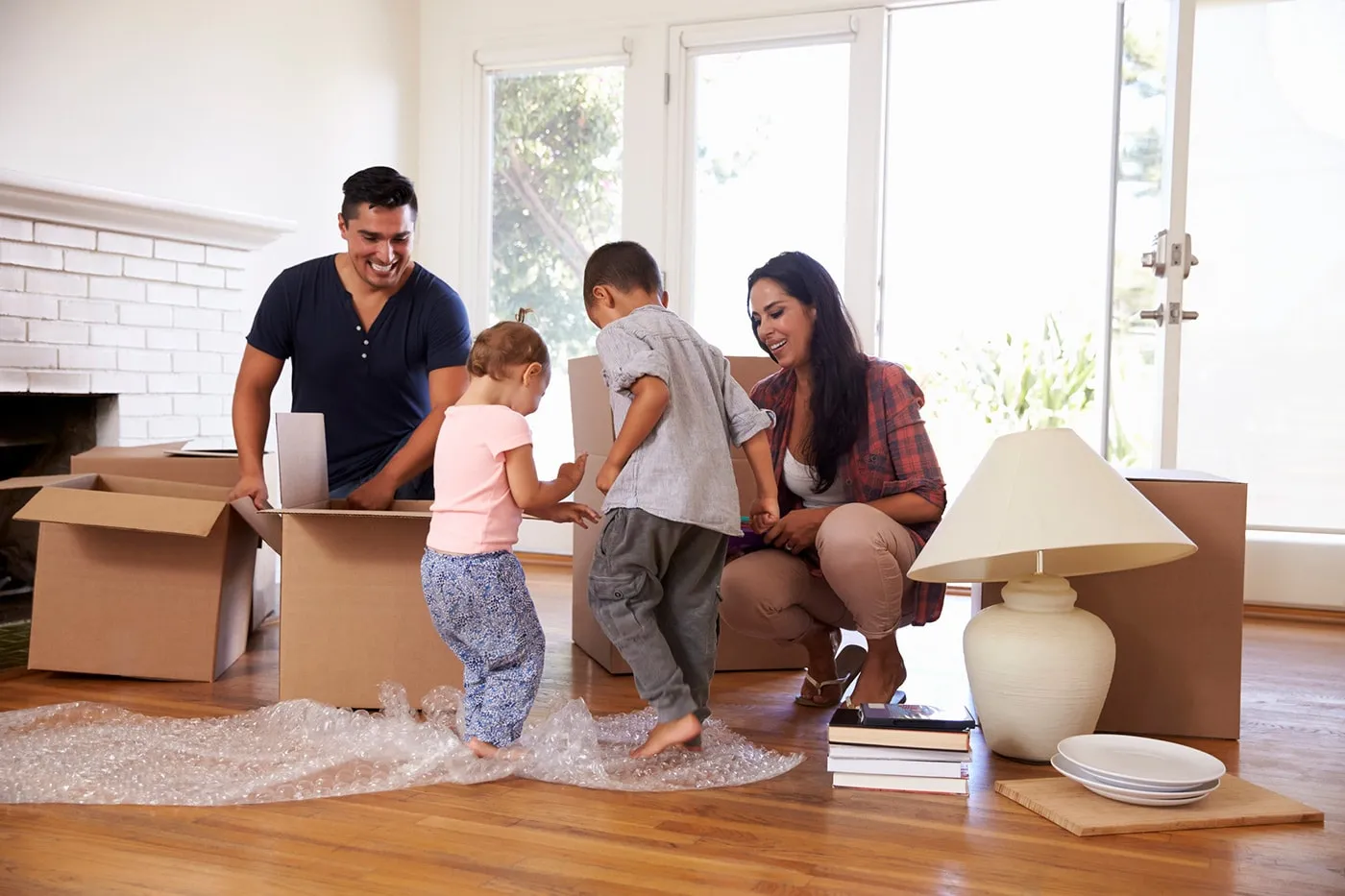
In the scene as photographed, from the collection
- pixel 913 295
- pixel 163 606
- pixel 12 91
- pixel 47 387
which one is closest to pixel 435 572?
pixel 163 606

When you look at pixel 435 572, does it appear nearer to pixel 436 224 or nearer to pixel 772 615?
pixel 772 615

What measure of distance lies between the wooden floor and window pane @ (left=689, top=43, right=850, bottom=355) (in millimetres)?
2586

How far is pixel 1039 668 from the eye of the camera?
2.01 meters

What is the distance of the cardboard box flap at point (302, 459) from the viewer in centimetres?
216

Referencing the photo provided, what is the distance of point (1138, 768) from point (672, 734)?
77cm

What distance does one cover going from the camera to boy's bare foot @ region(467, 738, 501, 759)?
1.99 meters

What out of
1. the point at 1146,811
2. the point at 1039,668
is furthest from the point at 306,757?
the point at 1146,811

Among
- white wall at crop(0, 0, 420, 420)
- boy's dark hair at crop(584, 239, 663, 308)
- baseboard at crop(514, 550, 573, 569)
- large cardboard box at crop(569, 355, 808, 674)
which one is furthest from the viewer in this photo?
baseboard at crop(514, 550, 573, 569)

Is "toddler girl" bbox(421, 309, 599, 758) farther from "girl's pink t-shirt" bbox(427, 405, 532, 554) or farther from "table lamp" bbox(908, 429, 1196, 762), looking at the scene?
"table lamp" bbox(908, 429, 1196, 762)

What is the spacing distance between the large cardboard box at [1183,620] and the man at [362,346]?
1.52 meters

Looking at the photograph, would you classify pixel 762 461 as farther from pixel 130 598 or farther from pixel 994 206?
pixel 994 206

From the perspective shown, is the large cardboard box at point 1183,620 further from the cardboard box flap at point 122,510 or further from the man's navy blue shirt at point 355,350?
the cardboard box flap at point 122,510

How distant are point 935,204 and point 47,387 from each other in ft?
17.3

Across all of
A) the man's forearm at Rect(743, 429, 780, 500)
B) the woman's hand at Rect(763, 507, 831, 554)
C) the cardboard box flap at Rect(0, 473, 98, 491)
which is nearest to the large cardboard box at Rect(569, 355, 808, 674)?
the woman's hand at Rect(763, 507, 831, 554)
